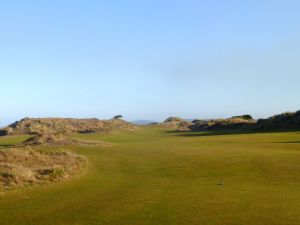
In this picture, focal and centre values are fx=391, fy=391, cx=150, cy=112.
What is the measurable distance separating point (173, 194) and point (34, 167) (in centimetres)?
1074

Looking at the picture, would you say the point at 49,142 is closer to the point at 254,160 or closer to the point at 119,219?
the point at 254,160

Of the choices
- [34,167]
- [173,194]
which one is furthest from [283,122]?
[173,194]

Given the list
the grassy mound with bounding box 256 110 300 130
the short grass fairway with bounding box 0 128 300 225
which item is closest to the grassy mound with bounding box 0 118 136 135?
the grassy mound with bounding box 256 110 300 130

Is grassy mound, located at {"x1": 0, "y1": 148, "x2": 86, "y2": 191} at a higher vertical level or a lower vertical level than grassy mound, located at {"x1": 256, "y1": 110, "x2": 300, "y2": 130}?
lower

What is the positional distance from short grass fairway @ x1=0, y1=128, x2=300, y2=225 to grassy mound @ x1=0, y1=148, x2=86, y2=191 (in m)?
1.01

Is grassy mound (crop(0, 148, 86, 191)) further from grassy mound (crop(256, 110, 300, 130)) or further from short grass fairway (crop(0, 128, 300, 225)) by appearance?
grassy mound (crop(256, 110, 300, 130))

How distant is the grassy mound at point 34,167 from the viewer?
19.9 meters

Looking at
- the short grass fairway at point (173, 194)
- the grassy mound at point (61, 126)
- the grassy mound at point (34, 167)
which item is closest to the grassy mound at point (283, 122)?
the grassy mound at point (61, 126)

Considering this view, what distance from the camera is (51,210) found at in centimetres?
1462

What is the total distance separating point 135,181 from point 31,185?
5295 mm

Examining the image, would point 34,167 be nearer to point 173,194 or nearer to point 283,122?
point 173,194

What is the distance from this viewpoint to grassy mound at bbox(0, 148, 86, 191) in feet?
65.3

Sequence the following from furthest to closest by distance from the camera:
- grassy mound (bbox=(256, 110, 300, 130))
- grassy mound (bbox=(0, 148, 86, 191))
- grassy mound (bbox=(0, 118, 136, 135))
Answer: grassy mound (bbox=(0, 118, 136, 135))
grassy mound (bbox=(256, 110, 300, 130))
grassy mound (bbox=(0, 148, 86, 191))

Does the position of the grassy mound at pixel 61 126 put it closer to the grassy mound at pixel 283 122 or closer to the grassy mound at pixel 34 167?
the grassy mound at pixel 283 122
